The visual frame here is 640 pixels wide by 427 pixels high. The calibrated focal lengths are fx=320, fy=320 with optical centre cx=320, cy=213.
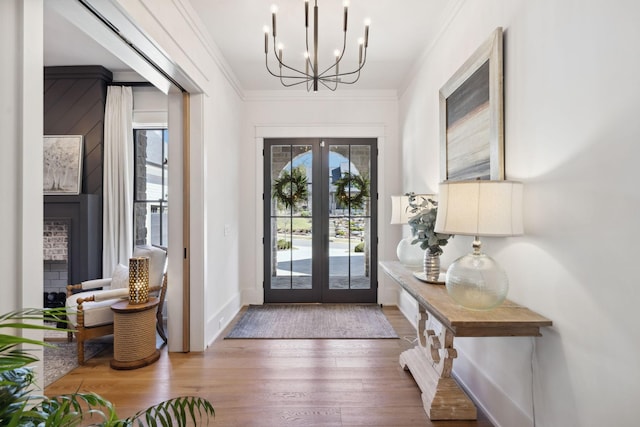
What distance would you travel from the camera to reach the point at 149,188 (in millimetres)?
4039

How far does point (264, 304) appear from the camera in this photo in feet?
13.6

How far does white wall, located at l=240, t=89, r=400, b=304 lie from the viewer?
4129 millimetres

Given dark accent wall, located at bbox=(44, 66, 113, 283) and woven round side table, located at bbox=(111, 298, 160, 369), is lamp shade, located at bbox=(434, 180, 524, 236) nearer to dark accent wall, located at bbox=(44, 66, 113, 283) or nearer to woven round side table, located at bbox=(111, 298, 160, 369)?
woven round side table, located at bbox=(111, 298, 160, 369)

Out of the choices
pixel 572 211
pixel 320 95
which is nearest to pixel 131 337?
pixel 572 211

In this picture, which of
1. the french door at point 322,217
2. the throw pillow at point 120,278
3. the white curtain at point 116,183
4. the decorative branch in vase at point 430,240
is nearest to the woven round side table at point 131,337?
the throw pillow at point 120,278

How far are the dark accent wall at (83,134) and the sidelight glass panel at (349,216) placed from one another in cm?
275

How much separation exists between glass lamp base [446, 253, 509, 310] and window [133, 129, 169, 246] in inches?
144

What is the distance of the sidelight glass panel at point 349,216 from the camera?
4168 millimetres

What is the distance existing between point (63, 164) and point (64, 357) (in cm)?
214

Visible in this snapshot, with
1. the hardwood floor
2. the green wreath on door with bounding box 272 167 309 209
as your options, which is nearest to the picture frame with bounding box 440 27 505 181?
the hardwood floor

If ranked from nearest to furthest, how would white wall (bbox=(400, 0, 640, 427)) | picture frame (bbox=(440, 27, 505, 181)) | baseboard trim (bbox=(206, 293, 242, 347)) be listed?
white wall (bbox=(400, 0, 640, 427))
picture frame (bbox=(440, 27, 505, 181))
baseboard trim (bbox=(206, 293, 242, 347))

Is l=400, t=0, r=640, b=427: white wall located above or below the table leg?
above

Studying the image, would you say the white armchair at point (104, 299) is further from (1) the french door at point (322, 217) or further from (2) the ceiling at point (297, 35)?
(2) the ceiling at point (297, 35)

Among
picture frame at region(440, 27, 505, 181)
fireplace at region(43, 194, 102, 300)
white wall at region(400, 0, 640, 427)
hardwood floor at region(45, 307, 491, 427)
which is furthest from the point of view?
fireplace at region(43, 194, 102, 300)
